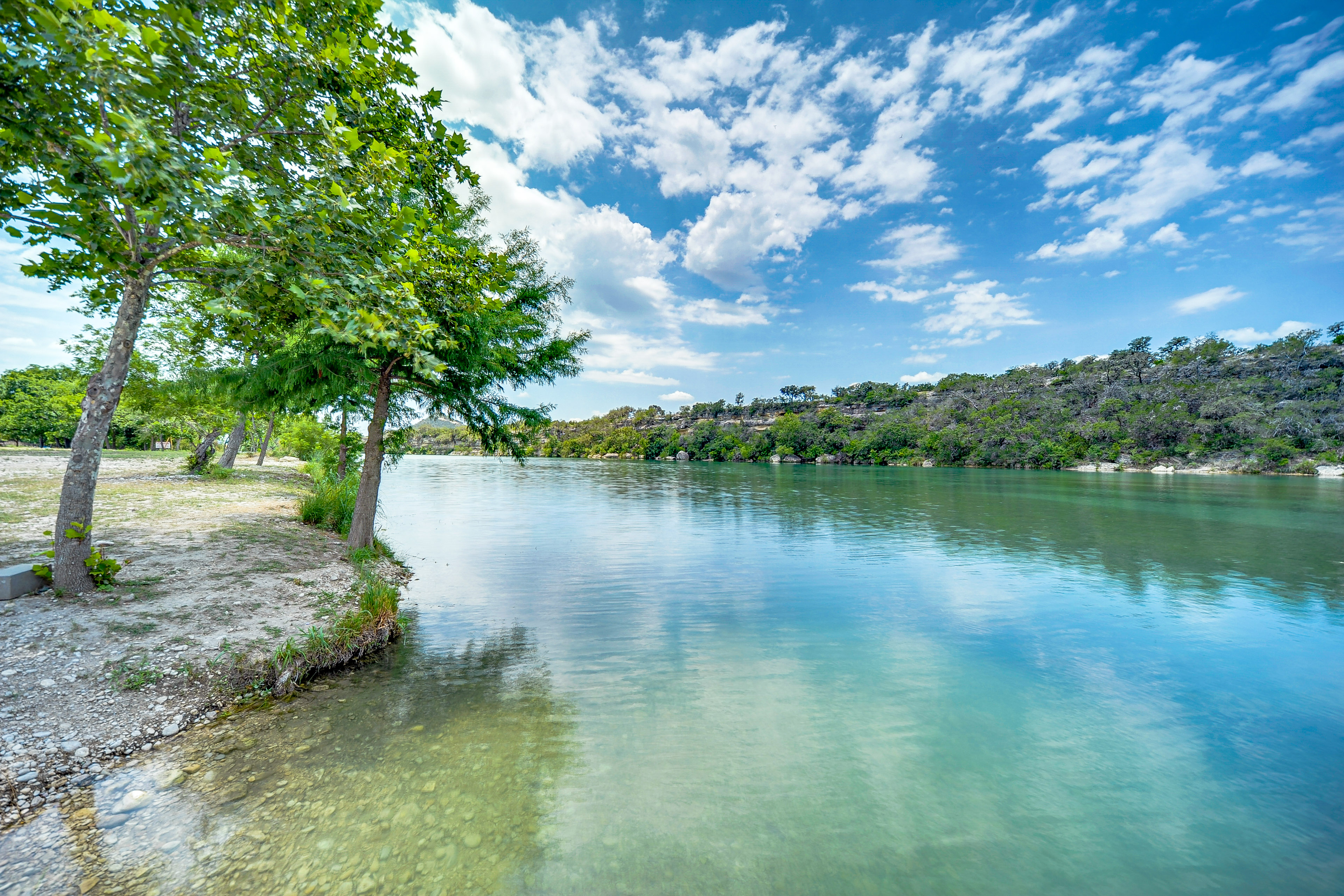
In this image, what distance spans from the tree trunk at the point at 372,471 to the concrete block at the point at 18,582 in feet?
18.1

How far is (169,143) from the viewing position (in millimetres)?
4762

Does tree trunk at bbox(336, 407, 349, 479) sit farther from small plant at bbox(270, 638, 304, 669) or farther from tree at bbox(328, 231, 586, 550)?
small plant at bbox(270, 638, 304, 669)

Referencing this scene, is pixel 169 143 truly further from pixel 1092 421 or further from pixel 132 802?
pixel 1092 421

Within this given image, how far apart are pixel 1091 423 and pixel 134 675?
5779 inches

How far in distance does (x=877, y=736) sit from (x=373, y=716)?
7.34 m

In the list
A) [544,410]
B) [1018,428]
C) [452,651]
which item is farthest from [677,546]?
[1018,428]

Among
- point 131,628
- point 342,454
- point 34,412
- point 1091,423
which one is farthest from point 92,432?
point 1091,423

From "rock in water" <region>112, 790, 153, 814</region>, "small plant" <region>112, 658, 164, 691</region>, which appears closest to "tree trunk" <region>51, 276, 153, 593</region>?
"small plant" <region>112, 658, 164, 691</region>

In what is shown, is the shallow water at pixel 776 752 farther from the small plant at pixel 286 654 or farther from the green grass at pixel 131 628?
the green grass at pixel 131 628

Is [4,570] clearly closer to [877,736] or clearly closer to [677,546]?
[877,736]

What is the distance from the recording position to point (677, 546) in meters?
21.5

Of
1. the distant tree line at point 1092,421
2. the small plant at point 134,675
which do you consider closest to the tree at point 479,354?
the small plant at point 134,675

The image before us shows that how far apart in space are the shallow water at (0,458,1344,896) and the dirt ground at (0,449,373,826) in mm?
589

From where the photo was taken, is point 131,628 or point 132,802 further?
point 131,628
